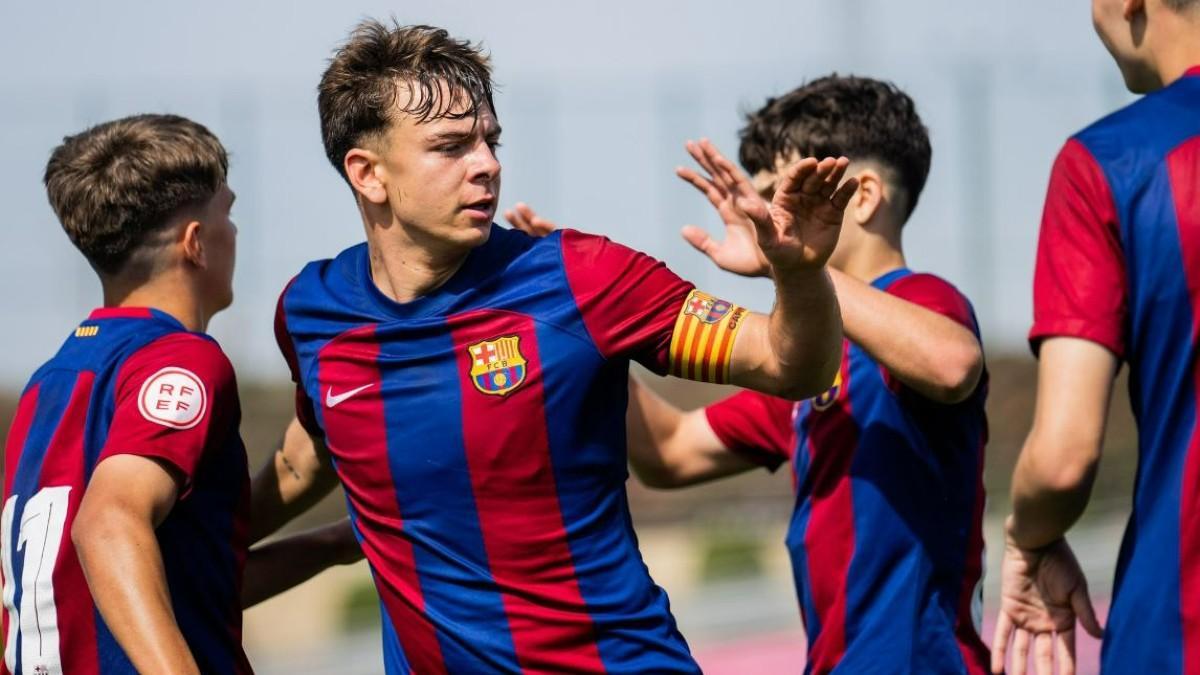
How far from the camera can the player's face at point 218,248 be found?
3.90 metres

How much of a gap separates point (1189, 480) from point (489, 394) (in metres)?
1.41

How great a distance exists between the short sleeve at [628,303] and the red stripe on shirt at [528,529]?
146mm

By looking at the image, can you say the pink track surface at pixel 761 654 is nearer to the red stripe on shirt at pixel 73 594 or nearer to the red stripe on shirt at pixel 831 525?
the red stripe on shirt at pixel 831 525

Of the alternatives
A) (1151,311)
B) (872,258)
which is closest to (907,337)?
(872,258)

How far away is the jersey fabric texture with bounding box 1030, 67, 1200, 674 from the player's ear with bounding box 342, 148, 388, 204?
4.96 feet

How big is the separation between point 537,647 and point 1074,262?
137 cm

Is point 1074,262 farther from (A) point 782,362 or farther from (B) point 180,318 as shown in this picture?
(B) point 180,318

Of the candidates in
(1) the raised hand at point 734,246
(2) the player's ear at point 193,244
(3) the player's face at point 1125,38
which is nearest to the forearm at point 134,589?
(2) the player's ear at point 193,244

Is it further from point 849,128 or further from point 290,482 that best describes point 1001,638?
point 290,482

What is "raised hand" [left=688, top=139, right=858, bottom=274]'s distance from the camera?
2.96 metres

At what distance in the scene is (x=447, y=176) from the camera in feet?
11.1

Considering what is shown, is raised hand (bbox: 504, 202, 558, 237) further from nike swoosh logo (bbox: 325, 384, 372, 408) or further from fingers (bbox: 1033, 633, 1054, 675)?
fingers (bbox: 1033, 633, 1054, 675)

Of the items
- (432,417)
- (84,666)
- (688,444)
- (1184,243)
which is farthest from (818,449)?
(84,666)

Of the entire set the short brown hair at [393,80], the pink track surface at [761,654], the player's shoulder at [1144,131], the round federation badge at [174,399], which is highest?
the short brown hair at [393,80]
